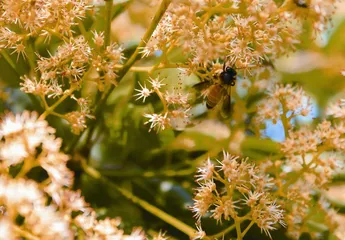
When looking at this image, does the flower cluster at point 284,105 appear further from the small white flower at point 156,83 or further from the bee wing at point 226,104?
the small white flower at point 156,83

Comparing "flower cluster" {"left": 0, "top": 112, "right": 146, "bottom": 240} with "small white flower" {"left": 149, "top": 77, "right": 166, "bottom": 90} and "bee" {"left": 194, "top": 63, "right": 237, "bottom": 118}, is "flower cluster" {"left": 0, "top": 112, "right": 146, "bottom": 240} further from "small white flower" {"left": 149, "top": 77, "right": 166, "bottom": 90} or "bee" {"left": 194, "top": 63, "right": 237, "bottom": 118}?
"bee" {"left": 194, "top": 63, "right": 237, "bottom": 118}

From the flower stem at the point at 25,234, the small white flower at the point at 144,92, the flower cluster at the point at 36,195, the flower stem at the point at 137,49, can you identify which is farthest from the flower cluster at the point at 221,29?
the flower stem at the point at 25,234

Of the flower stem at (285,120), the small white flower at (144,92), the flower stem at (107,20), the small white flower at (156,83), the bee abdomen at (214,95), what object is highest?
the flower stem at (107,20)

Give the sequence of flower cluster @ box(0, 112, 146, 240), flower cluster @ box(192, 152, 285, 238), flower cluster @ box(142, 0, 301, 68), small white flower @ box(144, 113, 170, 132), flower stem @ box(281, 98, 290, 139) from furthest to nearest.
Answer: flower stem @ box(281, 98, 290, 139) → small white flower @ box(144, 113, 170, 132) → flower cluster @ box(192, 152, 285, 238) → flower cluster @ box(142, 0, 301, 68) → flower cluster @ box(0, 112, 146, 240)

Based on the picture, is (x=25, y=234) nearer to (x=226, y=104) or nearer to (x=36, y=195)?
(x=36, y=195)

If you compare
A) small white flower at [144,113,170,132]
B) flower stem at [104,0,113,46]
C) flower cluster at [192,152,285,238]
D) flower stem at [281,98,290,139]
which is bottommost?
flower stem at [281,98,290,139]

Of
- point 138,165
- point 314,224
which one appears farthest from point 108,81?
point 314,224

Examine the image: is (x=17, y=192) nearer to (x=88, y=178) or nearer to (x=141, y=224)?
(x=141, y=224)

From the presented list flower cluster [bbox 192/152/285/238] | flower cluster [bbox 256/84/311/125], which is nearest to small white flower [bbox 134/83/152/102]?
flower cluster [bbox 192/152/285/238]
